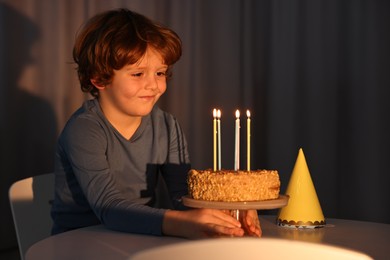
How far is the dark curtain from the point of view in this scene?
111 inches

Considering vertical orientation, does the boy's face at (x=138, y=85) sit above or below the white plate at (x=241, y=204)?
above

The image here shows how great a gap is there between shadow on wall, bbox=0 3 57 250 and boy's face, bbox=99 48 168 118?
1.26m

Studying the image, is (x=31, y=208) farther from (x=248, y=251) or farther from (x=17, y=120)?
(x=248, y=251)

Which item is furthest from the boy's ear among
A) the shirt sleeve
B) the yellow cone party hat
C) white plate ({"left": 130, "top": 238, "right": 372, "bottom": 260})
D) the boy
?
white plate ({"left": 130, "top": 238, "right": 372, "bottom": 260})

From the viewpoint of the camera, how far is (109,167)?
1.62m

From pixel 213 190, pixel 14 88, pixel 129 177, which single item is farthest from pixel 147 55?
pixel 14 88

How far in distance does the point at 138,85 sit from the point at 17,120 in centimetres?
133

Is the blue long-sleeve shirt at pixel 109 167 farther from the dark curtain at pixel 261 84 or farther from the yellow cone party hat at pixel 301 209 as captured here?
the dark curtain at pixel 261 84

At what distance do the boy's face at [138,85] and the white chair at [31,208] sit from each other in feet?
1.02

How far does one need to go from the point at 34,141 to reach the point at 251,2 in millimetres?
1032

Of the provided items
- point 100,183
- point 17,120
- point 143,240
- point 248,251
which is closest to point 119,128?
point 100,183

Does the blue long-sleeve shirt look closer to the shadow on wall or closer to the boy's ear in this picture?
the boy's ear

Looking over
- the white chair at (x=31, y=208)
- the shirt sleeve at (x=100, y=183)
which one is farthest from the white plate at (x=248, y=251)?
the white chair at (x=31, y=208)

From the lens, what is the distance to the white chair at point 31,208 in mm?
1725
